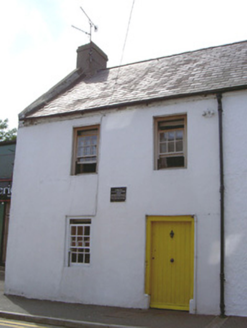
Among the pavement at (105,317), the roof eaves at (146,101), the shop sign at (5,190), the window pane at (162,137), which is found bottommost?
the pavement at (105,317)

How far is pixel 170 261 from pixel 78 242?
2.86 metres

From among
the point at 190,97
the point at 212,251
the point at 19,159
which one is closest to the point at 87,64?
the point at 19,159

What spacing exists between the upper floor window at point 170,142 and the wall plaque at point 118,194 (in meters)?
1.15

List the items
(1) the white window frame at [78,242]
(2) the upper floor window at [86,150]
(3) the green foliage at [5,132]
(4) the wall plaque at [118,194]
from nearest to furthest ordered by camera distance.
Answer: (4) the wall plaque at [118,194]
(1) the white window frame at [78,242]
(2) the upper floor window at [86,150]
(3) the green foliage at [5,132]

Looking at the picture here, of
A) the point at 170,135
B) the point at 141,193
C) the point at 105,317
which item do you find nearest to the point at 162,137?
the point at 170,135

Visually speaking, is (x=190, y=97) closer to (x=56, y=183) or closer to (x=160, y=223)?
(x=160, y=223)

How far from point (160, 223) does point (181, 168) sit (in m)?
1.57

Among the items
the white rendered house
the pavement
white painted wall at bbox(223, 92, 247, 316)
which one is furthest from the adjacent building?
white painted wall at bbox(223, 92, 247, 316)

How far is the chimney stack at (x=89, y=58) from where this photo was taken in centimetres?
1538

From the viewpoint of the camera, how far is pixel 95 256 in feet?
33.7

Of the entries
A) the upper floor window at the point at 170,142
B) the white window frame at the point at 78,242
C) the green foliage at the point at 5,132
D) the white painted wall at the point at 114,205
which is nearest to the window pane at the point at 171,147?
the upper floor window at the point at 170,142

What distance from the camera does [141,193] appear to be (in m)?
10.0

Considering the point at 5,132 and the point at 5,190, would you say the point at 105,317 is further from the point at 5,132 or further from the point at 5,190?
the point at 5,132

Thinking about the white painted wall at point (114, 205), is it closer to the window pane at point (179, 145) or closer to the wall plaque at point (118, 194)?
the wall plaque at point (118, 194)
